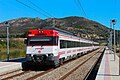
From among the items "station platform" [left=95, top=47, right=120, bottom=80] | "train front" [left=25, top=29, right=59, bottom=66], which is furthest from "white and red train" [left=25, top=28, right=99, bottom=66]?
"station platform" [left=95, top=47, right=120, bottom=80]

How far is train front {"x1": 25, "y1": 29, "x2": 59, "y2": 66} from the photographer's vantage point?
18500 millimetres

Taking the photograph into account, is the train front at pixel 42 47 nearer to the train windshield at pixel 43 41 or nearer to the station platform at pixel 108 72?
the train windshield at pixel 43 41

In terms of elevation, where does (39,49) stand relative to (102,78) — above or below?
above

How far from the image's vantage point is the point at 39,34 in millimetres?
19234

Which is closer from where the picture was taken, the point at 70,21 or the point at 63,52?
the point at 63,52

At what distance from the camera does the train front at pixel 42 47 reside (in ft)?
60.7

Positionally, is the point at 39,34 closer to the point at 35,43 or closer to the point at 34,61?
the point at 35,43

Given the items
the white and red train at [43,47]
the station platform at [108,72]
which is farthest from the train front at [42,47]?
the station platform at [108,72]

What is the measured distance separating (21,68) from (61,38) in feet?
13.0

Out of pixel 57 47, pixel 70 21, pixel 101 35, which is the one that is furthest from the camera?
pixel 70 21

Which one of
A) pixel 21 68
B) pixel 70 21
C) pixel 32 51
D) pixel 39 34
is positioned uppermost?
pixel 70 21

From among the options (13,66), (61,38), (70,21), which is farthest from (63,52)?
(70,21)

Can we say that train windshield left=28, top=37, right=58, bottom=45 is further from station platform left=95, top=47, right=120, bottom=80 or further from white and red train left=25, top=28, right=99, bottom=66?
station platform left=95, top=47, right=120, bottom=80

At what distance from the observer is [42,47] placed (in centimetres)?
1884
